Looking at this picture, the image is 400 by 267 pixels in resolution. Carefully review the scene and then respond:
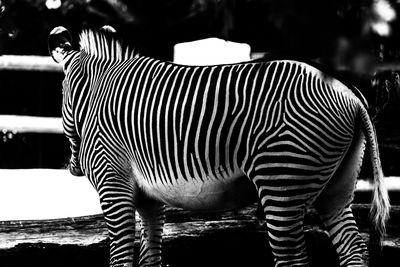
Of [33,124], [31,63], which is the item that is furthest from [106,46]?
[31,63]

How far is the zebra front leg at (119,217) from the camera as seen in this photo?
181 inches

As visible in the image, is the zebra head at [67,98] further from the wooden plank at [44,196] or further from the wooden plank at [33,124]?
the wooden plank at [33,124]

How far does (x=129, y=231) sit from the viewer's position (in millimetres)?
4676

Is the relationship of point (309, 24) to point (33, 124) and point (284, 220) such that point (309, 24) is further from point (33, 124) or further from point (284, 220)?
point (33, 124)

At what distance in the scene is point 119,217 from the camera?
4.62m

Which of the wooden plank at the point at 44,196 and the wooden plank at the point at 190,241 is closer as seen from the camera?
the wooden plank at the point at 190,241

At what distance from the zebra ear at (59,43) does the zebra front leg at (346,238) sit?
2148mm

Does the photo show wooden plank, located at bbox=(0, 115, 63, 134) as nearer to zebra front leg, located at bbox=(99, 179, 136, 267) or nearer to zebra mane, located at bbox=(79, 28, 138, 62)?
zebra mane, located at bbox=(79, 28, 138, 62)

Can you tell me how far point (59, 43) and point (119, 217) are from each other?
151 centimetres

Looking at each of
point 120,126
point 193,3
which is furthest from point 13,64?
point 193,3

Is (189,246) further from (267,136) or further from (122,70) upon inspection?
(267,136)

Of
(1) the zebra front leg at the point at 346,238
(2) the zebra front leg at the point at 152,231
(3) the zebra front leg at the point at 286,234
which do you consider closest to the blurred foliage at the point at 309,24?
(3) the zebra front leg at the point at 286,234

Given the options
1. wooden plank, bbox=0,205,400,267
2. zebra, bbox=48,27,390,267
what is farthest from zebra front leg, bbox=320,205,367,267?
wooden plank, bbox=0,205,400,267

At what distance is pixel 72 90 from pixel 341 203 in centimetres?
183
